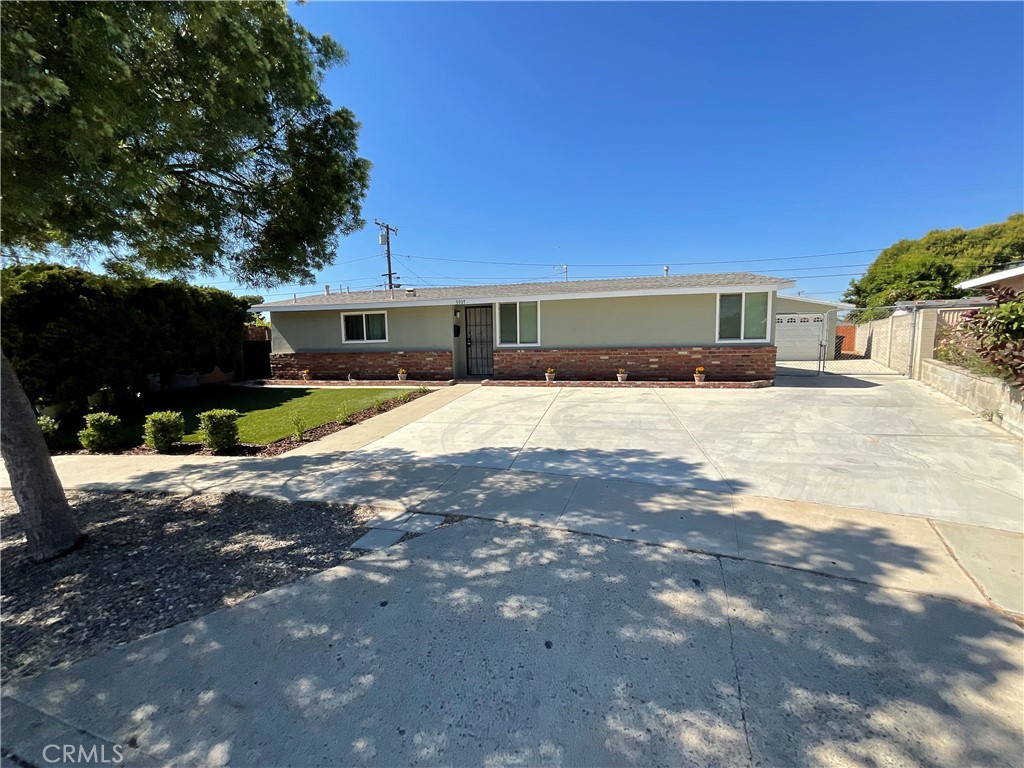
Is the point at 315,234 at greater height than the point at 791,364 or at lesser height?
greater

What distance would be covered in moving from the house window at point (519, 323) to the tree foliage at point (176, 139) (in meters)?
9.03

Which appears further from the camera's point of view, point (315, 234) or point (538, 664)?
point (315, 234)

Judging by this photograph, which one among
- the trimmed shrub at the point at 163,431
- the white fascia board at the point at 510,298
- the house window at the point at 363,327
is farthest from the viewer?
the house window at the point at 363,327

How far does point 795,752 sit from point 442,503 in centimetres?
317

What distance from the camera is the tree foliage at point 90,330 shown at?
8.57 meters

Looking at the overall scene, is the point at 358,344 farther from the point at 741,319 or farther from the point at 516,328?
the point at 741,319

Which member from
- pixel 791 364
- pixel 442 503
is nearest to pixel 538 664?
pixel 442 503

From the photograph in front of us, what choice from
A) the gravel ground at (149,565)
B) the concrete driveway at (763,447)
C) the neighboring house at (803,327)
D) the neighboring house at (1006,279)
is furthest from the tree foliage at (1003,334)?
the neighboring house at (803,327)

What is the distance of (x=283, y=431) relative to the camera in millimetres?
8086

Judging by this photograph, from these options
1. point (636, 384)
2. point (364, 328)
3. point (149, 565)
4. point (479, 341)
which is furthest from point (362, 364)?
point (149, 565)

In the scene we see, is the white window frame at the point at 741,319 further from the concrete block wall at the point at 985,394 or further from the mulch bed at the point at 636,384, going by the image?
the concrete block wall at the point at 985,394

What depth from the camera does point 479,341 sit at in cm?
1551

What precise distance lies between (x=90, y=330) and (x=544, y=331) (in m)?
11.0

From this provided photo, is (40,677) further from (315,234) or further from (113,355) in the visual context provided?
(113,355)
